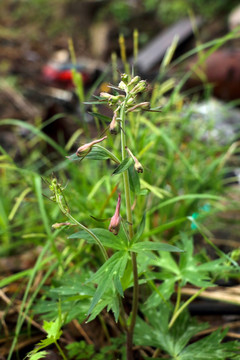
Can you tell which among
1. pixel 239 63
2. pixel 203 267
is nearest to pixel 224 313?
pixel 203 267

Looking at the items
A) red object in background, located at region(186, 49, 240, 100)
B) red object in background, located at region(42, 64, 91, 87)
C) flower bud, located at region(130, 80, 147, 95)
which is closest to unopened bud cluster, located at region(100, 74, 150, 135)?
flower bud, located at region(130, 80, 147, 95)

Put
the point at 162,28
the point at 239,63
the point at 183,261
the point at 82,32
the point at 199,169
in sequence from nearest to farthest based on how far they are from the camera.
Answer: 1. the point at 183,261
2. the point at 199,169
3. the point at 239,63
4. the point at 162,28
5. the point at 82,32

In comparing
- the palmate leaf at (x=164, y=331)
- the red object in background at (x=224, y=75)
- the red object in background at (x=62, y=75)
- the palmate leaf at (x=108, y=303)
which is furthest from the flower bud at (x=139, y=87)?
the red object in background at (x=62, y=75)

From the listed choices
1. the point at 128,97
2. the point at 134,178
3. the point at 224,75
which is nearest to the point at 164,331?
the point at 134,178

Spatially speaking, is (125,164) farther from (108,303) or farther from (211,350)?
(211,350)

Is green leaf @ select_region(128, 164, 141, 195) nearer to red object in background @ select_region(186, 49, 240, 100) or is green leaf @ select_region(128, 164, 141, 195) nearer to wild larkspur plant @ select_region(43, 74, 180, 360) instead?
wild larkspur plant @ select_region(43, 74, 180, 360)

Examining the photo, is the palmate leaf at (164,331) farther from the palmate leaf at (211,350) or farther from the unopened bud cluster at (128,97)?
the unopened bud cluster at (128,97)

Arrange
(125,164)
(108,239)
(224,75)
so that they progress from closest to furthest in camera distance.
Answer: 1. (125,164)
2. (108,239)
3. (224,75)

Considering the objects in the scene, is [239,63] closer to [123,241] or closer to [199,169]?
[199,169]

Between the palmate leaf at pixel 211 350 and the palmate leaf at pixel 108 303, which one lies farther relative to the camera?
the palmate leaf at pixel 211 350
